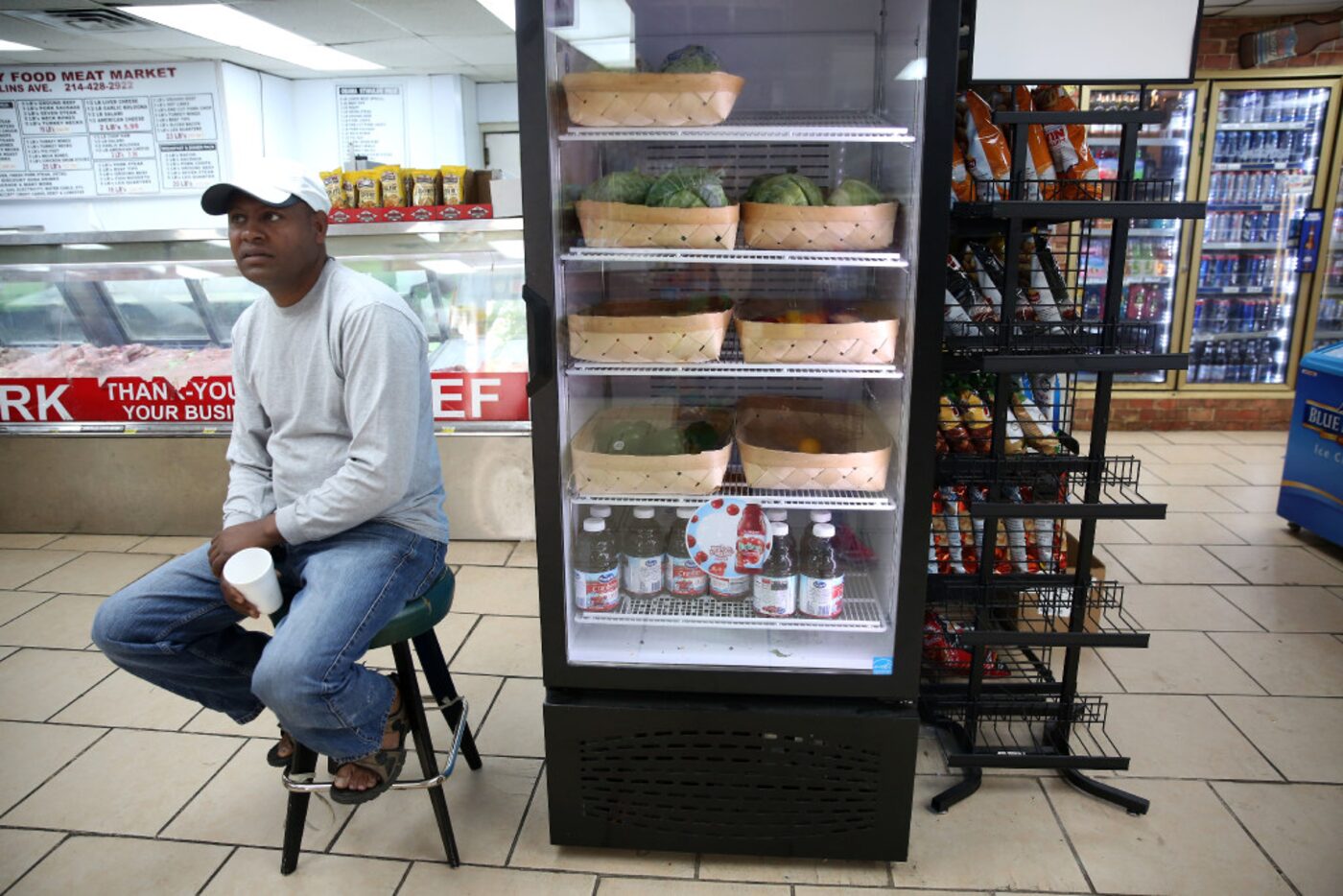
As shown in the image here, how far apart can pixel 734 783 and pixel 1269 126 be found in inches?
247

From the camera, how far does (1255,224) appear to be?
21.1 feet

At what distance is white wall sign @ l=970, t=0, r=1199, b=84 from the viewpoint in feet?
6.91

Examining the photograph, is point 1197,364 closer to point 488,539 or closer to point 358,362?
point 488,539

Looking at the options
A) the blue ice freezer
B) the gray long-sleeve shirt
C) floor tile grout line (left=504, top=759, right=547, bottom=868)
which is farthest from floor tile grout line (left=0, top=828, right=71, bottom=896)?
the blue ice freezer

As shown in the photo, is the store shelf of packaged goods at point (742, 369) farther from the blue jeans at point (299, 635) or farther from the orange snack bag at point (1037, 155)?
the orange snack bag at point (1037, 155)

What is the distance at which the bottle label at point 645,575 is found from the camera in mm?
2406

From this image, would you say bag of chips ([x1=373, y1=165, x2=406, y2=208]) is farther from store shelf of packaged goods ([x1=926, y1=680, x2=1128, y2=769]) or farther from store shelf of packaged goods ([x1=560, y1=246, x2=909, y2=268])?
store shelf of packaged goods ([x1=926, y1=680, x2=1128, y2=769])

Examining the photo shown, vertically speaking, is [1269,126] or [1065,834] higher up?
[1269,126]

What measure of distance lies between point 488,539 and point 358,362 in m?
2.35

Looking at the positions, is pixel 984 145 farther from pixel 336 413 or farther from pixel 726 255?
pixel 336 413

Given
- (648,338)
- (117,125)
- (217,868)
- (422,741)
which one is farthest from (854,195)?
(117,125)

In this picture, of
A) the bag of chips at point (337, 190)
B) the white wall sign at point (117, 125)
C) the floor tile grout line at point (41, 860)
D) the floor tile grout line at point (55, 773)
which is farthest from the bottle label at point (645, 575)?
the white wall sign at point (117, 125)

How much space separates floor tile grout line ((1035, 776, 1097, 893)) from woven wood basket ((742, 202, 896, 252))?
5.33 ft

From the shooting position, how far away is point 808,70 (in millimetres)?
2340
